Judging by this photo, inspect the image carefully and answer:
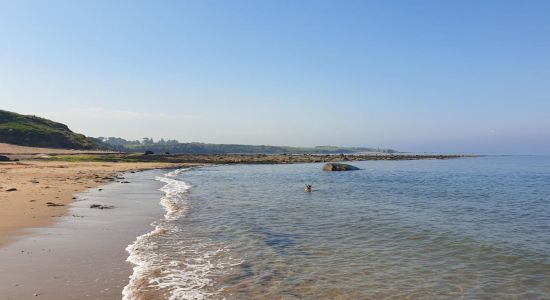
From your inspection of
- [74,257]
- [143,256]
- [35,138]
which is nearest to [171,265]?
[143,256]

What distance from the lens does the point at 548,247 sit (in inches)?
555

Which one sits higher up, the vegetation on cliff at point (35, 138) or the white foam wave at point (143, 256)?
the vegetation on cliff at point (35, 138)

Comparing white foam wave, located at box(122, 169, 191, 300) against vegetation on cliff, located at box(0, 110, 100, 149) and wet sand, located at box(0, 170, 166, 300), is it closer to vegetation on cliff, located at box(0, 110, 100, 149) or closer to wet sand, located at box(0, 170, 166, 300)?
wet sand, located at box(0, 170, 166, 300)

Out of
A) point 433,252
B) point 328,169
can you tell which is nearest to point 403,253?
point 433,252

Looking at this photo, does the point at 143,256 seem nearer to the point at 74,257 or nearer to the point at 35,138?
the point at 74,257

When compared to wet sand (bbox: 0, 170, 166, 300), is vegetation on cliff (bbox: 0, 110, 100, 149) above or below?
above

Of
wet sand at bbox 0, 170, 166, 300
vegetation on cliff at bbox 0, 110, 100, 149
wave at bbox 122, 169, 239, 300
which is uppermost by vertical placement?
vegetation on cliff at bbox 0, 110, 100, 149

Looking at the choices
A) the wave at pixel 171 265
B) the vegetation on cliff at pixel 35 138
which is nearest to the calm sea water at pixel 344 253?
the wave at pixel 171 265

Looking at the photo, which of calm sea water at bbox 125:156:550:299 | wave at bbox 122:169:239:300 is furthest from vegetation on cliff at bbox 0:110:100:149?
wave at bbox 122:169:239:300

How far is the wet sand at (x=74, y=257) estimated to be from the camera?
892 cm

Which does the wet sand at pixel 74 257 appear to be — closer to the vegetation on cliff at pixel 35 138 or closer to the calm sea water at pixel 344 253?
the calm sea water at pixel 344 253

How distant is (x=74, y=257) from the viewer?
11.7m

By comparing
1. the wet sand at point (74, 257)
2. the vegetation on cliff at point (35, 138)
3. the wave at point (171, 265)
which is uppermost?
the vegetation on cliff at point (35, 138)

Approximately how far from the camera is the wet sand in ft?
29.3
